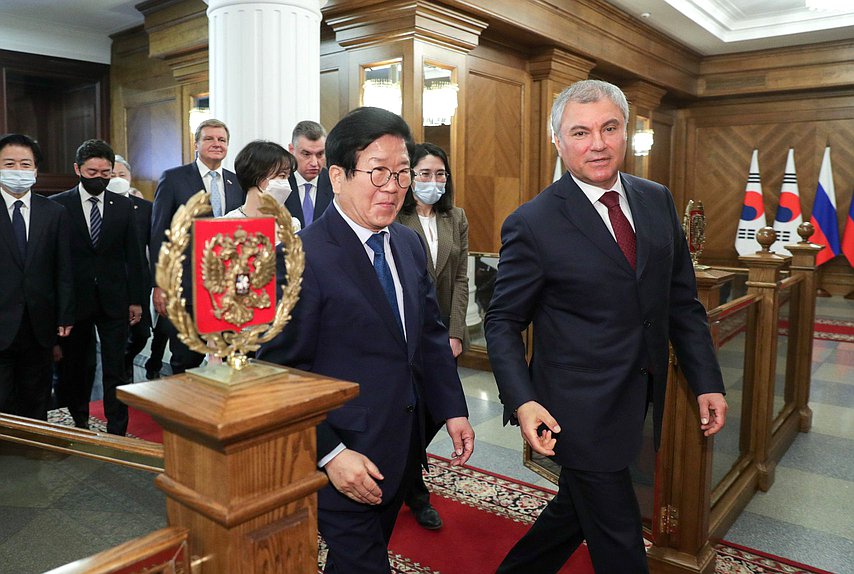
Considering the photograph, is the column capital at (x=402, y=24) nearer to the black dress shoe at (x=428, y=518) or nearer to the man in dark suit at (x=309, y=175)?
the man in dark suit at (x=309, y=175)

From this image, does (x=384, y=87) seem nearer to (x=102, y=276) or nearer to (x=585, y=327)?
(x=102, y=276)

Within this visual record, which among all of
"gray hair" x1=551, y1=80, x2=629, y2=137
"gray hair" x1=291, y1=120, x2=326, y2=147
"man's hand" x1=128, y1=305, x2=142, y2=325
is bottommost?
"man's hand" x1=128, y1=305, x2=142, y2=325

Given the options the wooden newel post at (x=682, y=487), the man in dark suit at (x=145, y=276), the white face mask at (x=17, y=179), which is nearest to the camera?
the wooden newel post at (x=682, y=487)

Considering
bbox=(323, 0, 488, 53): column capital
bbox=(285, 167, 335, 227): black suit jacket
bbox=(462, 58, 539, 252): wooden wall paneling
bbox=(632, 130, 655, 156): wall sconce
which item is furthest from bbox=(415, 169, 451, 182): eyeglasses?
bbox=(632, 130, 655, 156): wall sconce

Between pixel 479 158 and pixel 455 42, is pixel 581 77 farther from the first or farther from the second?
pixel 455 42

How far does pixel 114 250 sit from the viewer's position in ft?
13.4

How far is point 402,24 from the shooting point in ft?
19.1

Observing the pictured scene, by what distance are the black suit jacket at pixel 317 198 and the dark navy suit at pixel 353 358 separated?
1.59 metres

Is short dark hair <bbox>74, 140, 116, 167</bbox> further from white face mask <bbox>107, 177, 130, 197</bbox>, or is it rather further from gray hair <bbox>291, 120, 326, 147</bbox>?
white face mask <bbox>107, 177, 130, 197</bbox>

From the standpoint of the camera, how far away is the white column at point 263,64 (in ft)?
15.0

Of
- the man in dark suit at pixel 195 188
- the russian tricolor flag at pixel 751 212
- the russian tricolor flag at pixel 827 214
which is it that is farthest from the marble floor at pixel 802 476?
the russian tricolor flag at pixel 751 212

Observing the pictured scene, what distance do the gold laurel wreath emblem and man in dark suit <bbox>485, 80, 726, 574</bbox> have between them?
36.4 inches

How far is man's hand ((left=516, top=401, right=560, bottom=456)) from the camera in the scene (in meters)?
1.83

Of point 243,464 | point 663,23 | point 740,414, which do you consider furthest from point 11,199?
point 663,23
